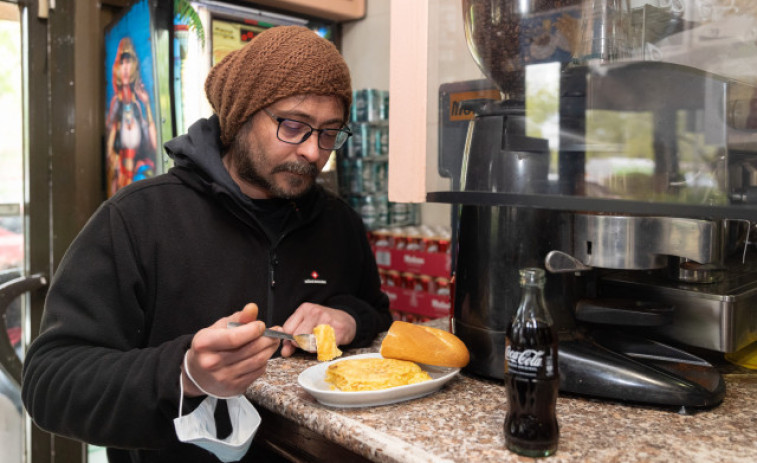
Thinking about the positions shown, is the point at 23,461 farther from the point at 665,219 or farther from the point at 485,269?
the point at 665,219

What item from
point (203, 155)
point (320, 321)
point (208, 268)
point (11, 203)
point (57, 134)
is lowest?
point (320, 321)

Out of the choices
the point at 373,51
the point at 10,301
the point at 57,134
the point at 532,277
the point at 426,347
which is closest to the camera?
the point at 532,277

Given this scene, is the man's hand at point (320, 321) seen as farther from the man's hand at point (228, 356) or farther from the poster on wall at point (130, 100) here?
the poster on wall at point (130, 100)

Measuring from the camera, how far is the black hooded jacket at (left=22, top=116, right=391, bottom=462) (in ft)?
3.69

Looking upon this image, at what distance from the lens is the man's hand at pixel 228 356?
0.95m

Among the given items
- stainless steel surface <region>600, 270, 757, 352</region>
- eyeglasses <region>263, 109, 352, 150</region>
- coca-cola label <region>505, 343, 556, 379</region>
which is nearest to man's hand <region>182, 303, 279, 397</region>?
coca-cola label <region>505, 343, 556, 379</region>

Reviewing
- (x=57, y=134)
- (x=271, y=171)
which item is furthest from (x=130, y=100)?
(x=271, y=171)

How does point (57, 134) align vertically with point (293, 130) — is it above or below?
above

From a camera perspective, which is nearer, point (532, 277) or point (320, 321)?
point (532, 277)

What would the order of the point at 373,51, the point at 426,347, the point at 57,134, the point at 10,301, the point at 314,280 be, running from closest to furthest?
the point at 426,347 < the point at 314,280 < the point at 10,301 < the point at 57,134 < the point at 373,51

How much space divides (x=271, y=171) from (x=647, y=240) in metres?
0.88

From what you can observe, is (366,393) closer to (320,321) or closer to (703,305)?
(320,321)

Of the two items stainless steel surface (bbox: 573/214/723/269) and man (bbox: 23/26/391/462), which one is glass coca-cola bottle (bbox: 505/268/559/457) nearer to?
stainless steel surface (bbox: 573/214/723/269)

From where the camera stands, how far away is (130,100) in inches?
104
